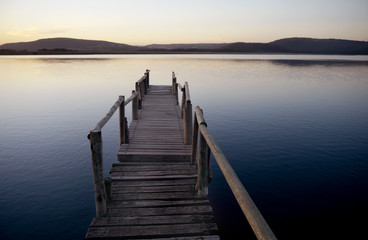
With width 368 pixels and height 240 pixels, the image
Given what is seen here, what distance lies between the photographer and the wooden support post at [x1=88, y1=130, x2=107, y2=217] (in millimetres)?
3966

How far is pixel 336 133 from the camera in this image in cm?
1547

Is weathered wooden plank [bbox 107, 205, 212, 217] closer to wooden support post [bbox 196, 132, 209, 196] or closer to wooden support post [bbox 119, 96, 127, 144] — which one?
wooden support post [bbox 196, 132, 209, 196]

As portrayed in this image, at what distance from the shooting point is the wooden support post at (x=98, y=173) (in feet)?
13.0

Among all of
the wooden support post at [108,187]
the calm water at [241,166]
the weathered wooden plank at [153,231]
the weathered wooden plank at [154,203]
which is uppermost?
the wooden support post at [108,187]

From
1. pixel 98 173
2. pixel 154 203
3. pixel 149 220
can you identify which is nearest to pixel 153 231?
pixel 149 220

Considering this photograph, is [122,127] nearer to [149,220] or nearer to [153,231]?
[149,220]

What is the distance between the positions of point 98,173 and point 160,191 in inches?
54.9

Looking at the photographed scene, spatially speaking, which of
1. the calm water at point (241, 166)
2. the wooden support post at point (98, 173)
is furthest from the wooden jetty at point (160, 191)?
the calm water at point (241, 166)

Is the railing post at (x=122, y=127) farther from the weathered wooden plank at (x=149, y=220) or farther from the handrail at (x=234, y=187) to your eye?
the weathered wooden plank at (x=149, y=220)

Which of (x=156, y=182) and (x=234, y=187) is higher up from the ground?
(x=234, y=187)

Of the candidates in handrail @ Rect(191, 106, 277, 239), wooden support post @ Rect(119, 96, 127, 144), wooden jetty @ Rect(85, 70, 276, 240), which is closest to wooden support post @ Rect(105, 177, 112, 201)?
wooden jetty @ Rect(85, 70, 276, 240)

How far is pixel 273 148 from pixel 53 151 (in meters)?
11.2

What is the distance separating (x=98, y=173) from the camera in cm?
412

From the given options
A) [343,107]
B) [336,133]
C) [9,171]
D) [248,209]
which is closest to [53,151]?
[9,171]
